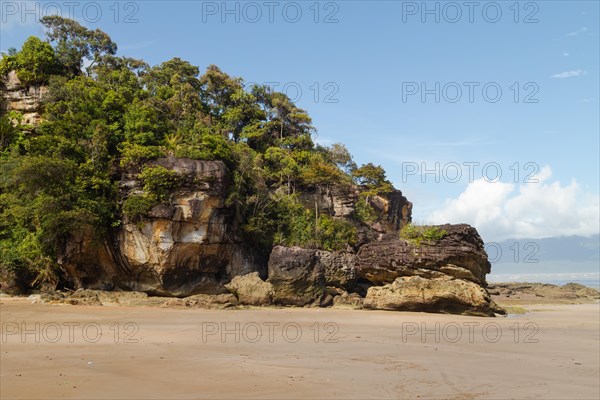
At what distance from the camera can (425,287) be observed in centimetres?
2255

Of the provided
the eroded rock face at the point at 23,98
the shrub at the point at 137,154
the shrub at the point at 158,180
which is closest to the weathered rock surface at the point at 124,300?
the shrub at the point at 158,180

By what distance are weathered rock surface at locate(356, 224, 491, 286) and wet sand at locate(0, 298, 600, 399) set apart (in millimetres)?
7261

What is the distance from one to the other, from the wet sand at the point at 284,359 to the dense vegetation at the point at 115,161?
348 inches

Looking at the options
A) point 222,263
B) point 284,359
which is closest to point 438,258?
point 222,263

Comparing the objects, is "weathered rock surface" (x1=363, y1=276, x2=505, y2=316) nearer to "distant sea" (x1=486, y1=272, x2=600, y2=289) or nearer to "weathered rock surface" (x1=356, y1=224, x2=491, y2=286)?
"weathered rock surface" (x1=356, y1=224, x2=491, y2=286)

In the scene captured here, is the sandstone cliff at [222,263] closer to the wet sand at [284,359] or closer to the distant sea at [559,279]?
the wet sand at [284,359]

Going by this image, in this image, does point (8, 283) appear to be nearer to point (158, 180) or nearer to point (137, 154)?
point (158, 180)

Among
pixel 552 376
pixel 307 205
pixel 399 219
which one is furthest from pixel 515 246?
pixel 552 376

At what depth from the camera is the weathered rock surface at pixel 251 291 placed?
942 inches

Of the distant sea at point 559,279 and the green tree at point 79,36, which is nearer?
the green tree at point 79,36

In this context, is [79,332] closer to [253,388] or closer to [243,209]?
[253,388]

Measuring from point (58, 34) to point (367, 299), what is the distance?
4004 centimetres

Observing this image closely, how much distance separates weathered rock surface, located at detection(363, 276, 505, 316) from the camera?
71.0 feet

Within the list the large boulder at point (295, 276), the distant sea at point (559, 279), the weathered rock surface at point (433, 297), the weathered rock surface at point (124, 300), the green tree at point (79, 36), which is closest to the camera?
the weathered rock surface at point (124, 300)
